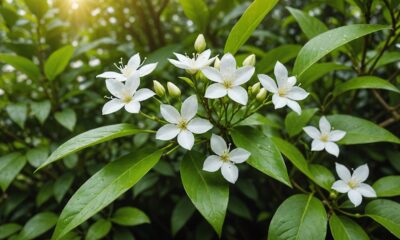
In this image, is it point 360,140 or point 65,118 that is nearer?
point 360,140

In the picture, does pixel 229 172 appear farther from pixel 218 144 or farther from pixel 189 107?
pixel 189 107

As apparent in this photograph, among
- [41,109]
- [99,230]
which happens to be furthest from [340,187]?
[41,109]

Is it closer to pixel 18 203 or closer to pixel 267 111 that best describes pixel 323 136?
pixel 267 111

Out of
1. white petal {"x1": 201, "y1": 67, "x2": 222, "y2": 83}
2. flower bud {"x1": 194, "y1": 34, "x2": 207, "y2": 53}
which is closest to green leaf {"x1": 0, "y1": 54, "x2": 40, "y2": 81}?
flower bud {"x1": 194, "y1": 34, "x2": 207, "y2": 53}

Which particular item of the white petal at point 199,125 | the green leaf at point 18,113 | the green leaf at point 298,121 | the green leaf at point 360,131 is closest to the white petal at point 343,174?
the green leaf at point 360,131

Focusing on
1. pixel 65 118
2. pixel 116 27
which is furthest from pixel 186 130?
pixel 116 27

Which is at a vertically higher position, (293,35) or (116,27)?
(116,27)

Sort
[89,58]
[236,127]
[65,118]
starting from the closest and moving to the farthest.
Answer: [236,127] → [65,118] → [89,58]
